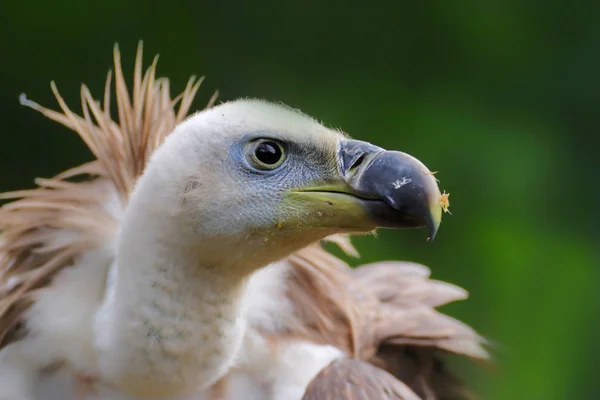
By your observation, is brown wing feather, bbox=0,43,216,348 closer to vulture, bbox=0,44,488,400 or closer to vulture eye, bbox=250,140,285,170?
vulture, bbox=0,44,488,400

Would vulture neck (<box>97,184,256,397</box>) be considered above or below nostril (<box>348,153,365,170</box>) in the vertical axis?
below

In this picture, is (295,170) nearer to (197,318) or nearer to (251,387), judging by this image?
(197,318)

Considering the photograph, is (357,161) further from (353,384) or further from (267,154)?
(353,384)

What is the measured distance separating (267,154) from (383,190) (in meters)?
0.17

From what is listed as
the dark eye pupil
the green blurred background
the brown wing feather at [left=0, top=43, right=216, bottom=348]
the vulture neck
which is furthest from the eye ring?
the green blurred background

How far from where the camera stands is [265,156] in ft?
3.90

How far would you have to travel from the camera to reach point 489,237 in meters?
3.11

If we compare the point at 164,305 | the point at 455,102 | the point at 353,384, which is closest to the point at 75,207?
the point at 164,305

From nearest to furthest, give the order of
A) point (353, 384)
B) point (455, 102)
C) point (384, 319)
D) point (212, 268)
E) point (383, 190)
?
1. point (383, 190)
2. point (212, 268)
3. point (353, 384)
4. point (384, 319)
5. point (455, 102)

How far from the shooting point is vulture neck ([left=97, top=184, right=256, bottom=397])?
121cm

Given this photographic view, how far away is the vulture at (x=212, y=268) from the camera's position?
118 centimetres

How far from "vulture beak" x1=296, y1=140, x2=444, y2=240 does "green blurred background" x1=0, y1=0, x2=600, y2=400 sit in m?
1.73

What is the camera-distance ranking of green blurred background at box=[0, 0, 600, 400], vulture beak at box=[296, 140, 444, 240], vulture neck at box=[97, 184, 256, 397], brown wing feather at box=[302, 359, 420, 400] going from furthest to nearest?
green blurred background at box=[0, 0, 600, 400] < brown wing feather at box=[302, 359, 420, 400] < vulture neck at box=[97, 184, 256, 397] < vulture beak at box=[296, 140, 444, 240]

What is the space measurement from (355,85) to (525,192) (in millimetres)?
686
